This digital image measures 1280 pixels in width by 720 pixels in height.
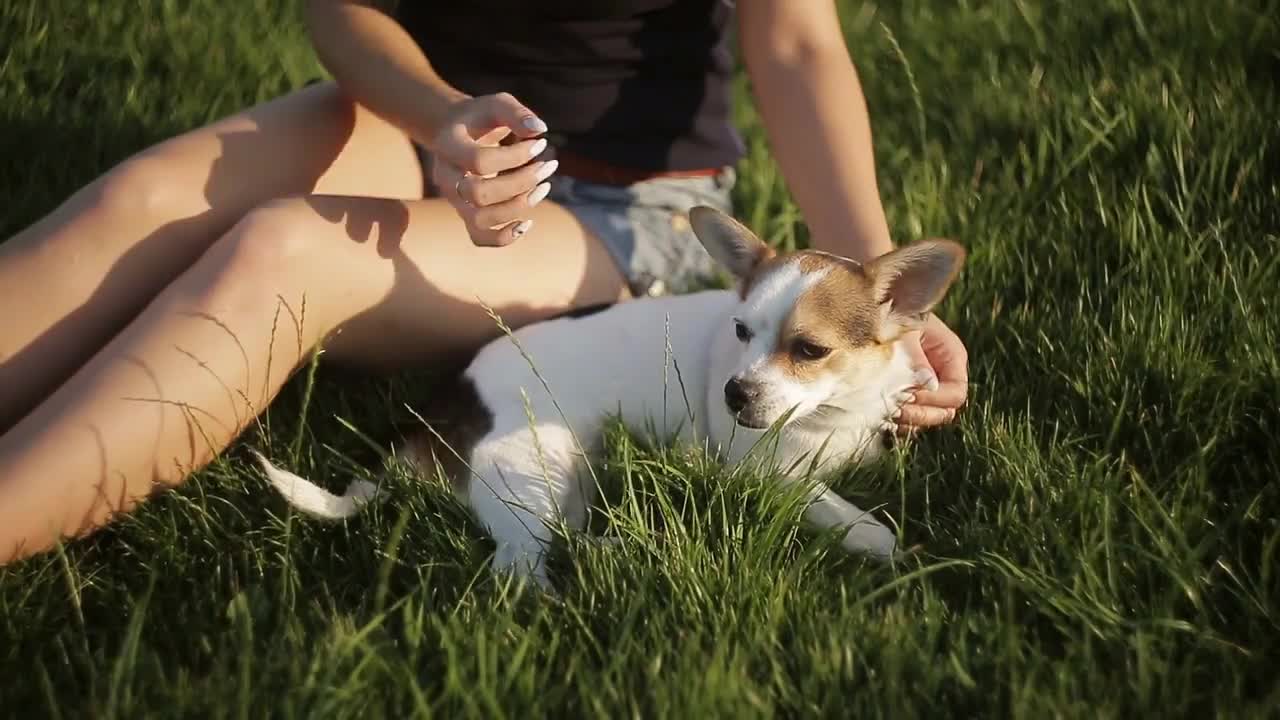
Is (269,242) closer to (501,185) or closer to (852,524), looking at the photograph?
(501,185)

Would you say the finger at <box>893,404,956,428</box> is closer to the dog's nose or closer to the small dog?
the small dog

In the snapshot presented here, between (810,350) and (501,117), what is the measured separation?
0.65m

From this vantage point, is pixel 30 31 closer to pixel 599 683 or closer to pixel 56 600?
pixel 56 600

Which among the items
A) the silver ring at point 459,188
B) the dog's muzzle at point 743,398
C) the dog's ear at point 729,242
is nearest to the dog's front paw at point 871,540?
the dog's muzzle at point 743,398

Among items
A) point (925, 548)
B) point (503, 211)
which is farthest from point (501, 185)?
point (925, 548)

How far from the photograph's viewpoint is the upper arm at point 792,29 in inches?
86.4

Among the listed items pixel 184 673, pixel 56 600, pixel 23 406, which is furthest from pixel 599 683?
pixel 23 406

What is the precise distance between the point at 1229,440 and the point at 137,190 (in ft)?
6.30

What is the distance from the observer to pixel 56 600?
166cm

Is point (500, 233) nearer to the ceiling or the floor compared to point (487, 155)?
nearer to the floor

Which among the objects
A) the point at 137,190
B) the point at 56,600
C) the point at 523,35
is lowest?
the point at 56,600

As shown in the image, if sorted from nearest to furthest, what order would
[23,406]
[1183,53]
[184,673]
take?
[184,673] < [23,406] < [1183,53]

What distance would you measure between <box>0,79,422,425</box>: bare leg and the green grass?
321 mm

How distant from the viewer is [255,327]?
184 centimetres
